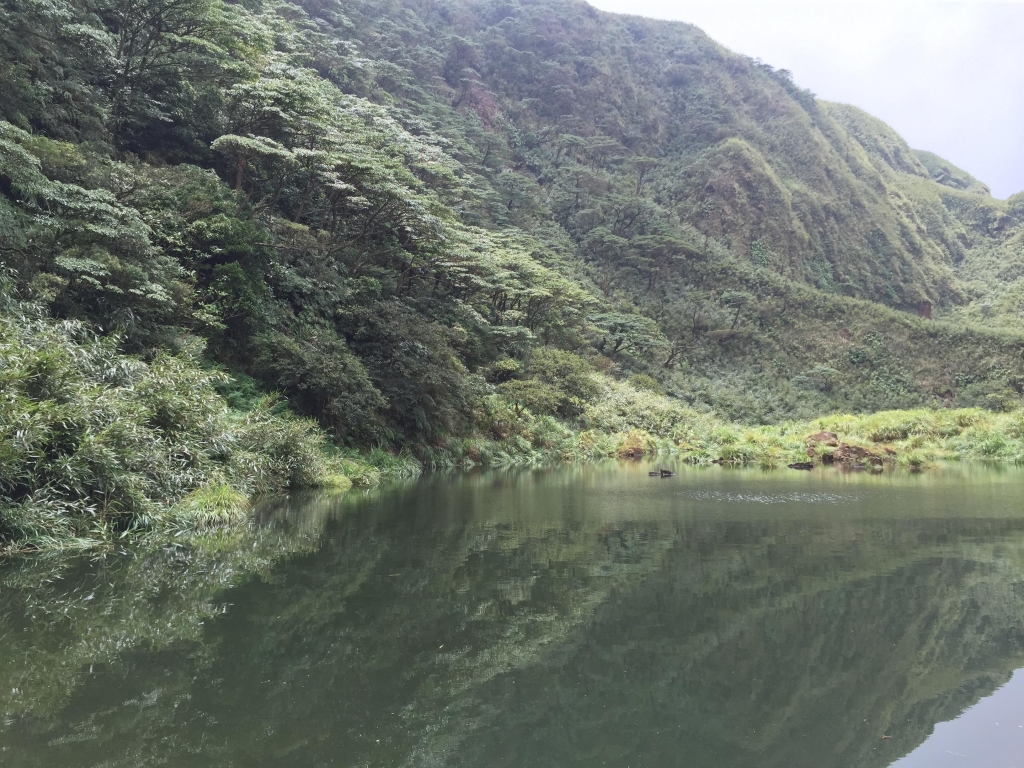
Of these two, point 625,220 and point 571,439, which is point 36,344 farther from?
point 625,220

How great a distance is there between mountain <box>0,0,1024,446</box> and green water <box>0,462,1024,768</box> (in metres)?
7.50

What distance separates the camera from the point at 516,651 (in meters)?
4.90

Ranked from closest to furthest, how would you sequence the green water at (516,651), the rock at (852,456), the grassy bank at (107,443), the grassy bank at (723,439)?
the green water at (516,651)
the grassy bank at (107,443)
the rock at (852,456)
the grassy bank at (723,439)

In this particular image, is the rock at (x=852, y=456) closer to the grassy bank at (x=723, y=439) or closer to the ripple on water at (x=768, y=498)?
the grassy bank at (x=723, y=439)

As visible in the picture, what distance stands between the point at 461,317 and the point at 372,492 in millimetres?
12457

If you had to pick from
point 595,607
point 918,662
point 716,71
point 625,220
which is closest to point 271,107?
point 595,607

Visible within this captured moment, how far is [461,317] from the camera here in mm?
25953

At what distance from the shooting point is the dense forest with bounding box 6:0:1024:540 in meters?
11.1

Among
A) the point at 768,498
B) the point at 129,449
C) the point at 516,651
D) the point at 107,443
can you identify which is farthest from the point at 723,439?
the point at 516,651

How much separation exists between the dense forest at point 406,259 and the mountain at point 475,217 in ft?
0.44

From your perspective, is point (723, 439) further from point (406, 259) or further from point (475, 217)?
point (475, 217)

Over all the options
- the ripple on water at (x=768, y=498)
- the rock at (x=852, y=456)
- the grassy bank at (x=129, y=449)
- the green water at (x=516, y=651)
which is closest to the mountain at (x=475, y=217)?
the grassy bank at (x=129, y=449)

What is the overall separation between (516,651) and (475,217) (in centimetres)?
3686

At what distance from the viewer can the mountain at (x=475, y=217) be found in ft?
49.9
